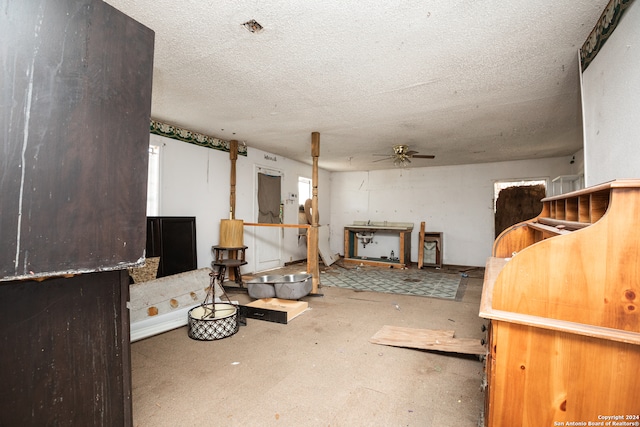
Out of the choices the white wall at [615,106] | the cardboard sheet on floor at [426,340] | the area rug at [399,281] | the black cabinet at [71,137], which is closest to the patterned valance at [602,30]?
the white wall at [615,106]

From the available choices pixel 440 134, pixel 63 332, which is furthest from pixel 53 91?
pixel 440 134

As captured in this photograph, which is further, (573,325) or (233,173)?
(233,173)

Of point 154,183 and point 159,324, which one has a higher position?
point 154,183

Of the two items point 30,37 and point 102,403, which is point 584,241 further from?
point 102,403

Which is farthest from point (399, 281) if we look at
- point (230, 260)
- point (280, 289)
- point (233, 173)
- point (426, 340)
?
point (233, 173)

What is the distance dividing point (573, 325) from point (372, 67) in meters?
2.38

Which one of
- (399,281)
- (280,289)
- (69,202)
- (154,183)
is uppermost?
(154,183)

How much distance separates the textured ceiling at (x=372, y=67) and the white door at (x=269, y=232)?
5.11ft

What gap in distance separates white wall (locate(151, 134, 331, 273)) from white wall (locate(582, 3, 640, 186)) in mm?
4901

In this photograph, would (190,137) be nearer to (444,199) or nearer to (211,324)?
(211,324)

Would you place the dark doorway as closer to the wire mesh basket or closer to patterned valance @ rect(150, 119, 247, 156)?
patterned valance @ rect(150, 119, 247, 156)

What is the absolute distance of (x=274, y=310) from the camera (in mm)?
3264

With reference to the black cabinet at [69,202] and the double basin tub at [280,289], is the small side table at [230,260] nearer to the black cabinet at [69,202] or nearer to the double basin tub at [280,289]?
the double basin tub at [280,289]

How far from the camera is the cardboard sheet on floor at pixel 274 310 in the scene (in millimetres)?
3244
